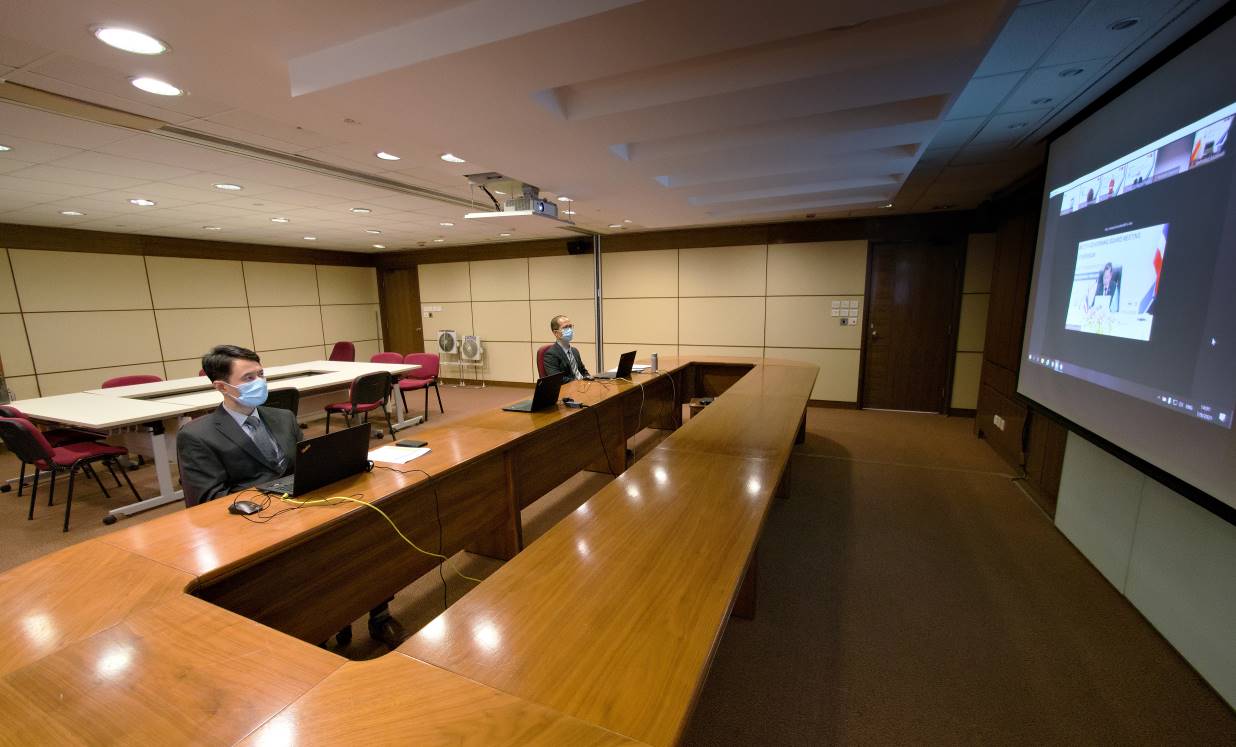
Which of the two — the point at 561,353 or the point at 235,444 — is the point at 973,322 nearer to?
the point at 561,353

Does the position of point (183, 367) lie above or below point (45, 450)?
above

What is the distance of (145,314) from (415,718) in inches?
333

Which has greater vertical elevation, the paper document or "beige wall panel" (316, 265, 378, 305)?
"beige wall panel" (316, 265, 378, 305)

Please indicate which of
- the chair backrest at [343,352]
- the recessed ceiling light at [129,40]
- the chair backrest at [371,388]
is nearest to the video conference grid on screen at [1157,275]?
the recessed ceiling light at [129,40]

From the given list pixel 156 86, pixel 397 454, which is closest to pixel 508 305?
pixel 156 86

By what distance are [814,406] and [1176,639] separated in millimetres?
4687

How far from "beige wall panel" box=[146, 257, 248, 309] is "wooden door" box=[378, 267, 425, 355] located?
2.57 metres

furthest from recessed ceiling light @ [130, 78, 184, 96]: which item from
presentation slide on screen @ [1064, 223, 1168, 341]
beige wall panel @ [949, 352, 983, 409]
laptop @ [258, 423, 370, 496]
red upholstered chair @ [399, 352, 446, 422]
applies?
beige wall panel @ [949, 352, 983, 409]

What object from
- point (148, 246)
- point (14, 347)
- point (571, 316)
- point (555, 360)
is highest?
point (148, 246)

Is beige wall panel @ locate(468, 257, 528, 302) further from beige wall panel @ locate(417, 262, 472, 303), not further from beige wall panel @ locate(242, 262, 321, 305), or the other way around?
beige wall panel @ locate(242, 262, 321, 305)

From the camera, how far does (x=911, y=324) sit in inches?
241

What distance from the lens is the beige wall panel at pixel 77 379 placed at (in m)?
5.62

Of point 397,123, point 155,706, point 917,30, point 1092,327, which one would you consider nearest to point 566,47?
point 397,123

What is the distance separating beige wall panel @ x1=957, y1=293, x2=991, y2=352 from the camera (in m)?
5.74
